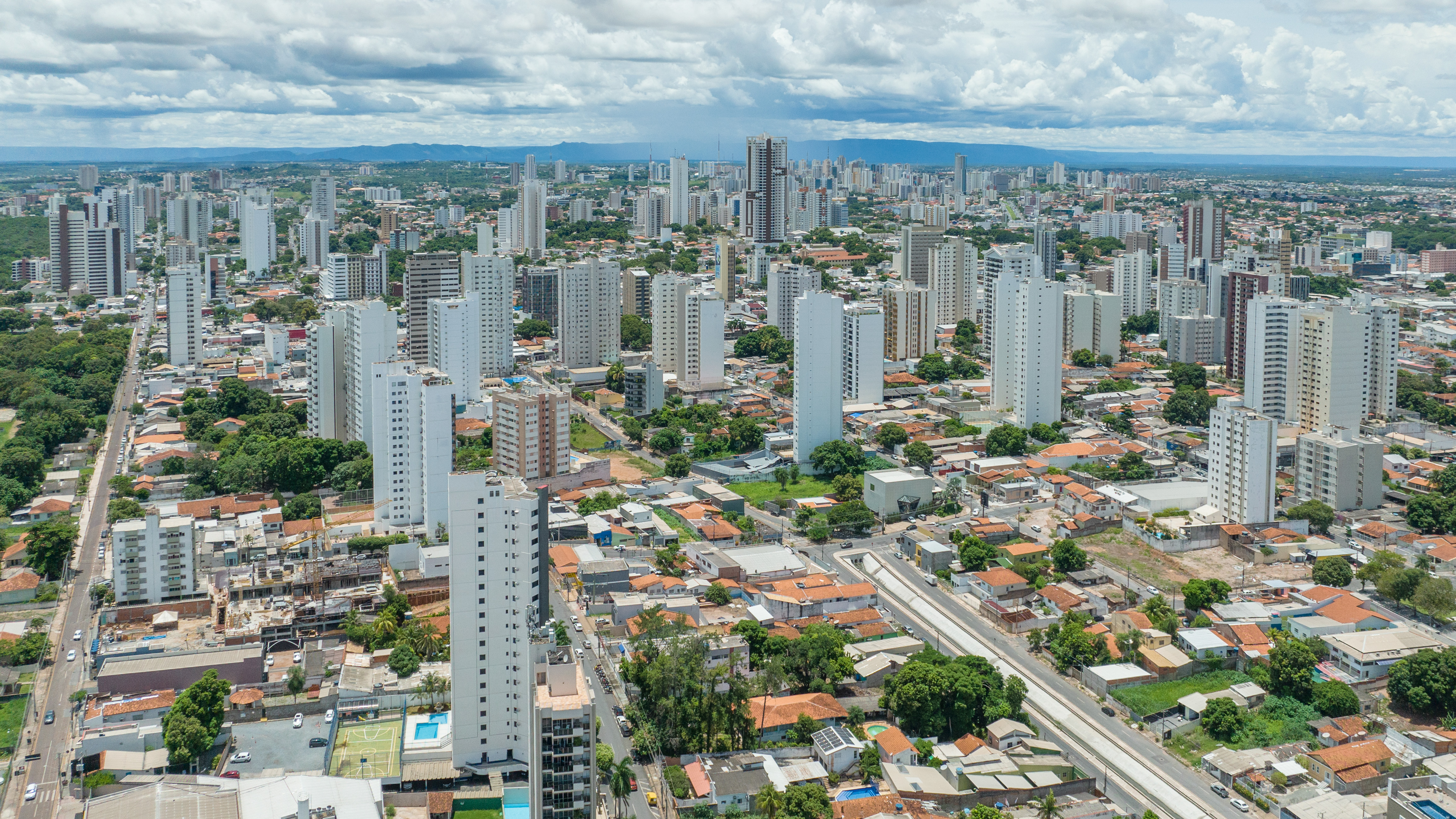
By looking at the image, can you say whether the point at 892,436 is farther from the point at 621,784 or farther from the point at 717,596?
the point at 621,784

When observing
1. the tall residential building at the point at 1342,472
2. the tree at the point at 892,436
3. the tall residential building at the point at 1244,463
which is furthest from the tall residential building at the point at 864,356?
the tall residential building at the point at 1342,472

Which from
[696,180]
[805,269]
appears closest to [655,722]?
[805,269]

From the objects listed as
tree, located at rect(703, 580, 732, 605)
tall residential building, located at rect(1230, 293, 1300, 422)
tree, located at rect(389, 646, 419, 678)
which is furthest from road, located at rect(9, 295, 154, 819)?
tall residential building, located at rect(1230, 293, 1300, 422)

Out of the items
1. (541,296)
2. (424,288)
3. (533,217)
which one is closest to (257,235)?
(533,217)

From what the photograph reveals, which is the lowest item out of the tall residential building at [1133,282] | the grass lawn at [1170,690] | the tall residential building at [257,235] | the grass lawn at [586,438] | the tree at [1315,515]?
the grass lawn at [1170,690]

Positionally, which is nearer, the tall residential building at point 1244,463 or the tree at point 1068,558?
the tree at point 1068,558

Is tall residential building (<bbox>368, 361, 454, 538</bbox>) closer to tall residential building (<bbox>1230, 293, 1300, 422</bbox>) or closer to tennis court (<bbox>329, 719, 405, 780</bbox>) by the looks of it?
tennis court (<bbox>329, 719, 405, 780</bbox>)

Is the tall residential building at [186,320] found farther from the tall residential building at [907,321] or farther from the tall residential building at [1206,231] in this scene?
the tall residential building at [1206,231]

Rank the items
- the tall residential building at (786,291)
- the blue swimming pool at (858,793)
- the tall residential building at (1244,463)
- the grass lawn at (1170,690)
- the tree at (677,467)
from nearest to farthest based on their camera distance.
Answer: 1. the blue swimming pool at (858,793)
2. the grass lawn at (1170,690)
3. the tall residential building at (1244,463)
4. the tree at (677,467)
5. the tall residential building at (786,291)
